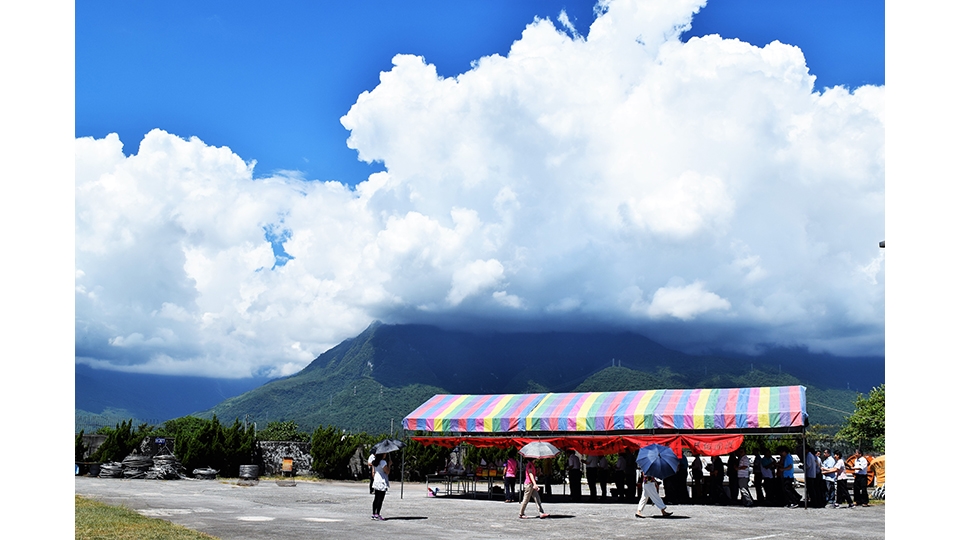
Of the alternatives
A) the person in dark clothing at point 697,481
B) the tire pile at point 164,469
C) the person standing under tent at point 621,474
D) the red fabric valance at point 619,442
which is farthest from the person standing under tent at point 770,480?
the tire pile at point 164,469

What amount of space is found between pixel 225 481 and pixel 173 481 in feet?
6.27

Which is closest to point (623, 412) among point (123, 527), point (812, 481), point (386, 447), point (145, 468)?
point (812, 481)

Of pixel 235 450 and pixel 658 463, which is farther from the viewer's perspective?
pixel 235 450

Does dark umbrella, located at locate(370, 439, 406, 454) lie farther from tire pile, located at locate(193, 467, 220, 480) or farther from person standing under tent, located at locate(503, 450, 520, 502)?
tire pile, located at locate(193, 467, 220, 480)

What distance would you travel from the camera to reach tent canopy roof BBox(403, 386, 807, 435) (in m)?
Result: 22.5

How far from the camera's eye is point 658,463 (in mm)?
19391

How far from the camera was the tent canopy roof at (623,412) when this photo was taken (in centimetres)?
2248

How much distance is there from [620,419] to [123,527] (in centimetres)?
1364

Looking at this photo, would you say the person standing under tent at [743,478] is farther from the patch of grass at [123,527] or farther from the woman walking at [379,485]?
the patch of grass at [123,527]

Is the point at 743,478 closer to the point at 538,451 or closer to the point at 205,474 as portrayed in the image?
the point at 538,451

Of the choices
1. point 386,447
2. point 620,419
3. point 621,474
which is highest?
point 620,419

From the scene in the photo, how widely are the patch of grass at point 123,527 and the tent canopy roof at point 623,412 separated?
10384 millimetres

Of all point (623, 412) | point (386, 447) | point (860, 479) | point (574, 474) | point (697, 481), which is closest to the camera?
point (386, 447)
